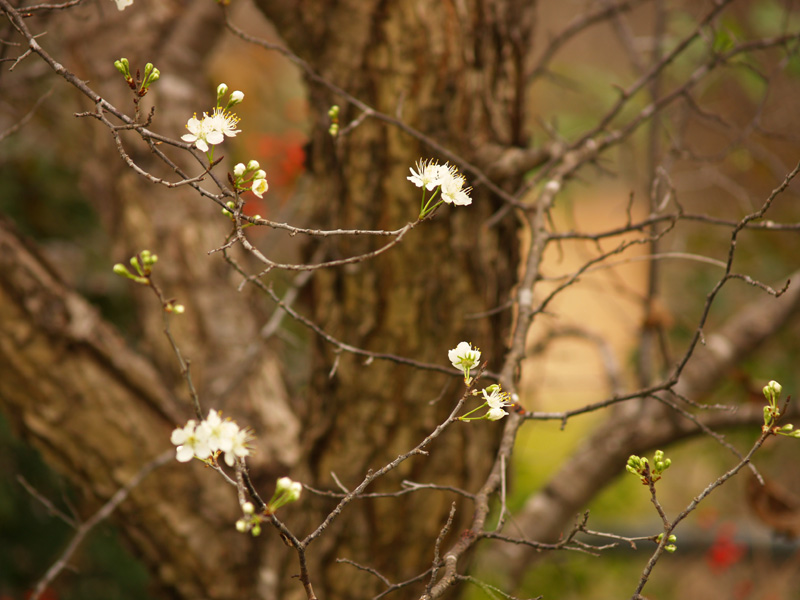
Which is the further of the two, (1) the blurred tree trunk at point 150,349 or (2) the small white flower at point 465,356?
(1) the blurred tree trunk at point 150,349

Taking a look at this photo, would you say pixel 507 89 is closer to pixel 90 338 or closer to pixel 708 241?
pixel 90 338

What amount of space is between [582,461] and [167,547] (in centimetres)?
111

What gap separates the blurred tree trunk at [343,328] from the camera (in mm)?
1209

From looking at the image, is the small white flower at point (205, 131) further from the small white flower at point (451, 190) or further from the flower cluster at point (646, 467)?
the flower cluster at point (646, 467)

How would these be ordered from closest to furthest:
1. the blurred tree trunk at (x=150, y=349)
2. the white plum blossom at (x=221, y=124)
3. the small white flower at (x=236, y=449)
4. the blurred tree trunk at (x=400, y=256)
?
the small white flower at (x=236, y=449)
the white plum blossom at (x=221, y=124)
the blurred tree trunk at (x=400, y=256)
the blurred tree trunk at (x=150, y=349)

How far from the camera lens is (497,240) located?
130cm

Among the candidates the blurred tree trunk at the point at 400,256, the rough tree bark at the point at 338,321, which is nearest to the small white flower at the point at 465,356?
the rough tree bark at the point at 338,321

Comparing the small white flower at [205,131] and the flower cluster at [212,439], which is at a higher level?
the small white flower at [205,131]

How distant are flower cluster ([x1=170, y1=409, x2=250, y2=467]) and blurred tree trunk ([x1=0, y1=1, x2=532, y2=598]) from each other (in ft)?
1.65

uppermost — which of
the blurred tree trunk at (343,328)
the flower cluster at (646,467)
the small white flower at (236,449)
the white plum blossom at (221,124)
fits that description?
the blurred tree trunk at (343,328)

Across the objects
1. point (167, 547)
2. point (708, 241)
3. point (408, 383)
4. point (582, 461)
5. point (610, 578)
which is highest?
point (708, 241)

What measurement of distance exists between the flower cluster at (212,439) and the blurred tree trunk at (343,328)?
50 centimetres

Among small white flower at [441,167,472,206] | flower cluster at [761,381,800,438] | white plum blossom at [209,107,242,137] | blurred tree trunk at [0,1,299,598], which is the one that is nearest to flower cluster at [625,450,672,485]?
flower cluster at [761,381,800,438]

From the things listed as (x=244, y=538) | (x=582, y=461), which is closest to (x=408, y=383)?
(x=244, y=538)
